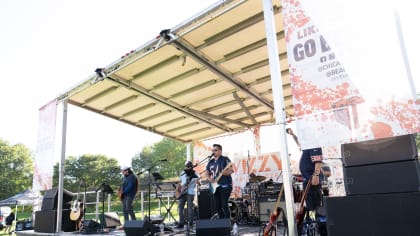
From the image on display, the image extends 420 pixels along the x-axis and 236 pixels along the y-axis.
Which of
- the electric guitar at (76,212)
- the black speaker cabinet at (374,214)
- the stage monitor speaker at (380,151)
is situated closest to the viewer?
the black speaker cabinet at (374,214)

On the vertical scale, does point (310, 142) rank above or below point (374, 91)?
below

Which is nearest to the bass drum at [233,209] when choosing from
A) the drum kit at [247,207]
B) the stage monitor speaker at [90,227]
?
the drum kit at [247,207]

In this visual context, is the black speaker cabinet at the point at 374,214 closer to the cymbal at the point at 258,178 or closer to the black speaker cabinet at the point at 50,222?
the cymbal at the point at 258,178

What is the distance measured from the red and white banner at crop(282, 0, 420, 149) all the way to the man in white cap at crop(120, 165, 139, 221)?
494 centimetres

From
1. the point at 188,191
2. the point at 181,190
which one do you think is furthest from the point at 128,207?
the point at 188,191

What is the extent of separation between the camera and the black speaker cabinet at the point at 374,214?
2.50 m

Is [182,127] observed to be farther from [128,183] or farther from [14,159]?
[14,159]

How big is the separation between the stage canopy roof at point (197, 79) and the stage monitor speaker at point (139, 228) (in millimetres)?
2971

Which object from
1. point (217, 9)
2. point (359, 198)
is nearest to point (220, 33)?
point (217, 9)

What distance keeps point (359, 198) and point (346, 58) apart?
4.39 feet

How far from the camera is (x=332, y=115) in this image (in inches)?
122

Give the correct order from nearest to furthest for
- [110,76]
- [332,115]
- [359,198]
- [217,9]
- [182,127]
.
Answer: [359,198]
[332,115]
[217,9]
[110,76]
[182,127]

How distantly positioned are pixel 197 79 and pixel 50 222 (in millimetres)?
4713

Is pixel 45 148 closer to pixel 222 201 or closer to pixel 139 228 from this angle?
pixel 139 228
